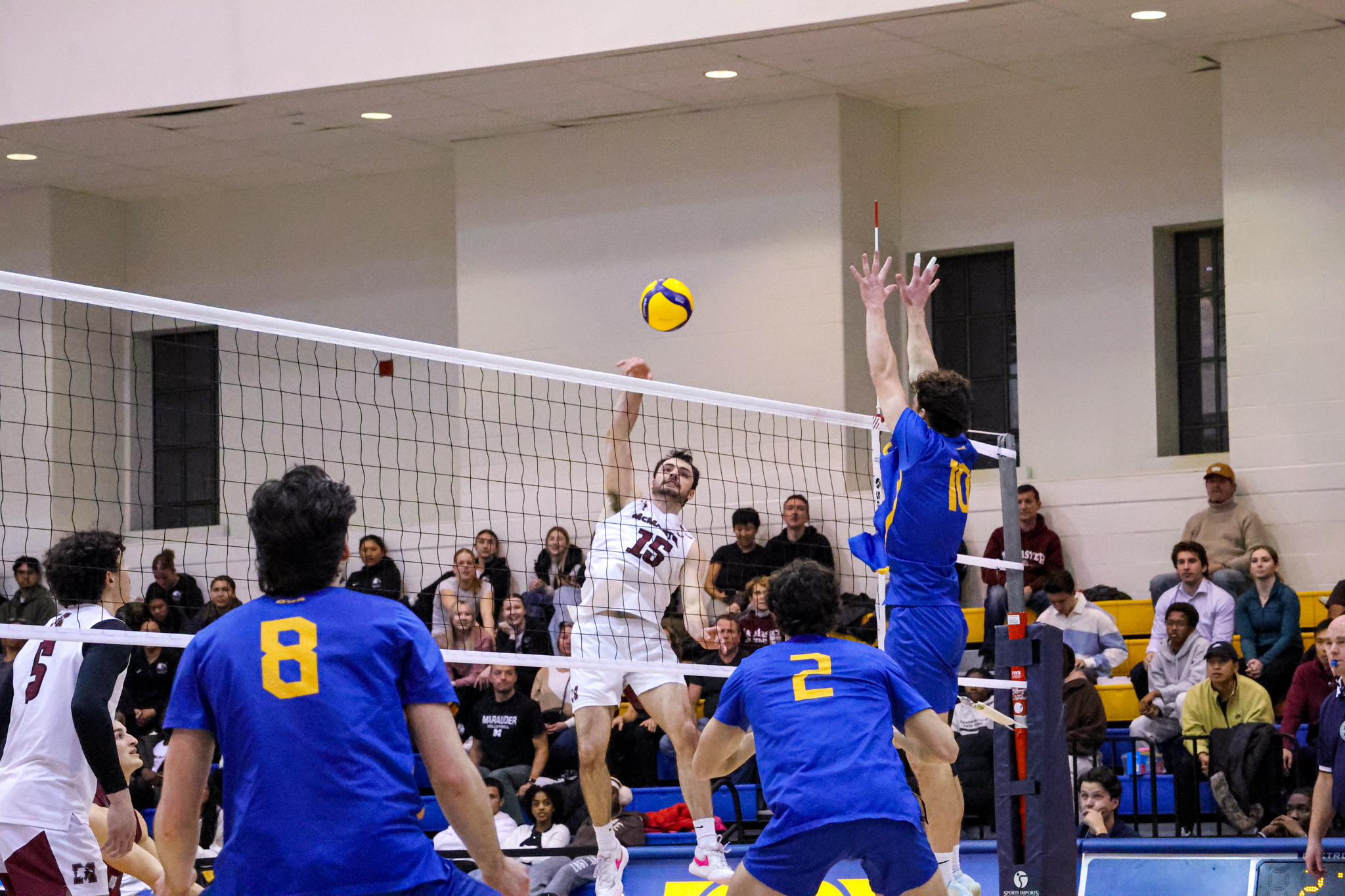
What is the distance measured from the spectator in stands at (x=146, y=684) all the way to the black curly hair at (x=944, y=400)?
799 centimetres

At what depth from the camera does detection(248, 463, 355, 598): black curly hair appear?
3842mm

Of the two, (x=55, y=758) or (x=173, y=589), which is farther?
(x=173, y=589)

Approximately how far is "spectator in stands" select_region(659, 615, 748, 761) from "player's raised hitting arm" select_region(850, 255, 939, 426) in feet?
12.9

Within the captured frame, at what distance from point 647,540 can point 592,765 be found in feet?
3.60

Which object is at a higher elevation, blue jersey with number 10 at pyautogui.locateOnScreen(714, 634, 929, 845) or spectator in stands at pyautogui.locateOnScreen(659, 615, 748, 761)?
blue jersey with number 10 at pyautogui.locateOnScreen(714, 634, 929, 845)

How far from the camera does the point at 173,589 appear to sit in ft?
50.1

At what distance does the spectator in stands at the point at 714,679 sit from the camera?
459 inches

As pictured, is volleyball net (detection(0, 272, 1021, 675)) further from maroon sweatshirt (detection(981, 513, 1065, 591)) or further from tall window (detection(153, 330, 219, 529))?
maroon sweatshirt (detection(981, 513, 1065, 591))

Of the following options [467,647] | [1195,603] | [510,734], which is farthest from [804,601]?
[467,647]

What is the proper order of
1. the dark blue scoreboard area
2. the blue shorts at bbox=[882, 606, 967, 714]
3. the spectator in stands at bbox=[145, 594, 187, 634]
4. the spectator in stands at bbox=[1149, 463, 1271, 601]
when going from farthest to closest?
the spectator in stands at bbox=[145, 594, 187, 634]
the spectator in stands at bbox=[1149, 463, 1271, 601]
the dark blue scoreboard area
the blue shorts at bbox=[882, 606, 967, 714]

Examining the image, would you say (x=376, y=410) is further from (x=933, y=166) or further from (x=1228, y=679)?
(x=1228, y=679)

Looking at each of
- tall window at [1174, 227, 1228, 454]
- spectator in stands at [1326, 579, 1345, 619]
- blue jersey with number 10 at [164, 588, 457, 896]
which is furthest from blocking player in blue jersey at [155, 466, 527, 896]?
tall window at [1174, 227, 1228, 454]

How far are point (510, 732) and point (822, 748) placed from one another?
21.7ft

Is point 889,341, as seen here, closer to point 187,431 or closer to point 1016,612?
point 1016,612
